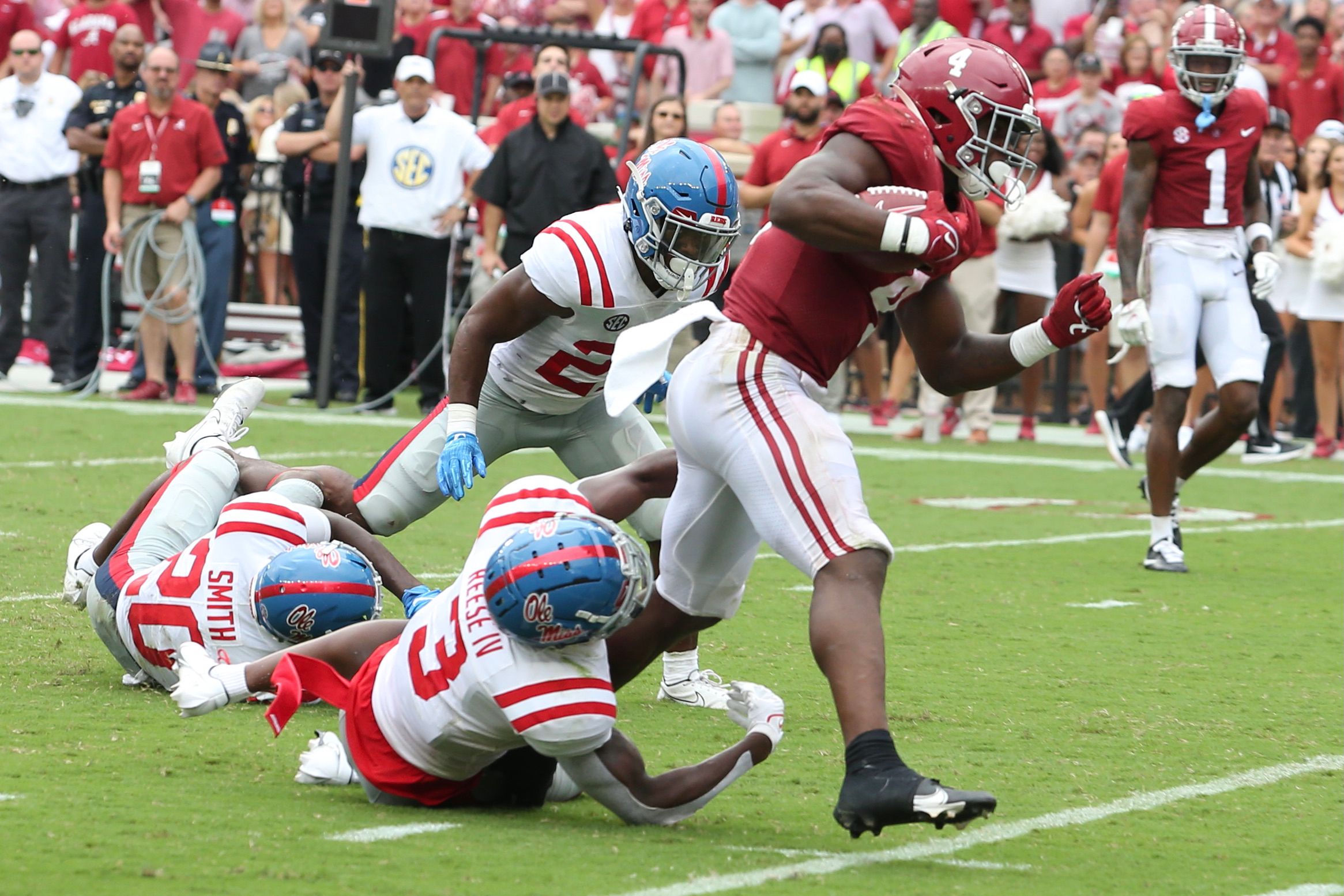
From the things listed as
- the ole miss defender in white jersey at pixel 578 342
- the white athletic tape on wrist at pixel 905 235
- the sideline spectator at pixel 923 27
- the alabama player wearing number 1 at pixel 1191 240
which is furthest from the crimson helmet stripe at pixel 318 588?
the sideline spectator at pixel 923 27

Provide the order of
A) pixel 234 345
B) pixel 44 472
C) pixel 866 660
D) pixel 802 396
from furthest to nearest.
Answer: pixel 234 345 < pixel 44 472 < pixel 802 396 < pixel 866 660

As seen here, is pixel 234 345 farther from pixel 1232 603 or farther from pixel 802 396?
pixel 802 396

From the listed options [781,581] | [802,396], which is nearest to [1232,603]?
[781,581]

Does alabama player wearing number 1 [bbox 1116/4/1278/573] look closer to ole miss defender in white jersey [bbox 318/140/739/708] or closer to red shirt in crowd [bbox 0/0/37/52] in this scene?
ole miss defender in white jersey [bbox 318/140/739/708]

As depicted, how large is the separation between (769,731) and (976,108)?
4.59ft

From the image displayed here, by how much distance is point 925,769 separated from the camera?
14.0 feet

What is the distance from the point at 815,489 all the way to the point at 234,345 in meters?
12.1

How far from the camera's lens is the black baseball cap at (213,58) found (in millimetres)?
13531

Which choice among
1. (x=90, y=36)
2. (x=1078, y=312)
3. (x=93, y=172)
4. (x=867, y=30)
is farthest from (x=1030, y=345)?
(x=90, y=36)

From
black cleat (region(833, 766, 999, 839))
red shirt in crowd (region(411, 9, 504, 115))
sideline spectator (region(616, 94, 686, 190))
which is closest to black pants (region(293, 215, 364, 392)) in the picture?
sideline spectator (region(616, 94, 686, 190))

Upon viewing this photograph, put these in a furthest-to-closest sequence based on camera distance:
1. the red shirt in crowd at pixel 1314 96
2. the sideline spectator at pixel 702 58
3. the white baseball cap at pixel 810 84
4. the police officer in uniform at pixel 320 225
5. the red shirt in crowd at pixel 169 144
Result: the sideline spectator at pixel 702 58 → the red shirt in crowd at pixel 1314 96 → the police officer in uniform at pixel 320 225 → the white baseball cap at pixel 810 84 → the red shirt in crowd at pixel 169 144

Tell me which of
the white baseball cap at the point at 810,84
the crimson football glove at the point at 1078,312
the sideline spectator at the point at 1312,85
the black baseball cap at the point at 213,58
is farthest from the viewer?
the sideline spectator at the point at 1312,85

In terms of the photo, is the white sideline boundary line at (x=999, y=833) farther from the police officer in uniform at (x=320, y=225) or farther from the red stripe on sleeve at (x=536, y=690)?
the police officer in uniform at (x=320, y=225)

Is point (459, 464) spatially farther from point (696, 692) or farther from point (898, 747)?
point (898, 747)
